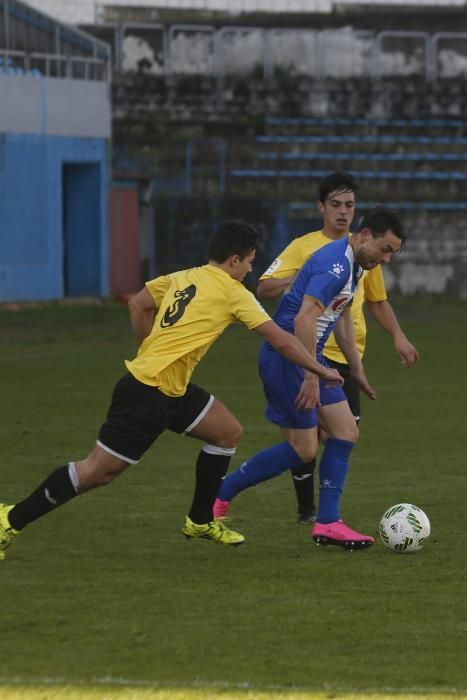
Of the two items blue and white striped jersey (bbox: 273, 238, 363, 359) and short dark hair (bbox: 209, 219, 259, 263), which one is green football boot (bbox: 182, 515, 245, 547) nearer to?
blue and white striped jersey (bbox: 273, 238, 363, 359)

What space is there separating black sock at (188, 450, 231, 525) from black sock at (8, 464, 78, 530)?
82cm

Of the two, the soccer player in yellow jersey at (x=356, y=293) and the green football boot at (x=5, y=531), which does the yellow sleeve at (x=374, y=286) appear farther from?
the green football boot at (x=5, y=531)

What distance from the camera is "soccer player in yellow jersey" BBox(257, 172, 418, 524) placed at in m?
9.66

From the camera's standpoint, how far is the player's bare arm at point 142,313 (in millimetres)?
8766

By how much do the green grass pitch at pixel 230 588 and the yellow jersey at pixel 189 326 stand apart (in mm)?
952

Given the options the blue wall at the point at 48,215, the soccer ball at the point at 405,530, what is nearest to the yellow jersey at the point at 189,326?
the soccer ball at the point at 405,530

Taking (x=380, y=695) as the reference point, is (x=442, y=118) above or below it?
above

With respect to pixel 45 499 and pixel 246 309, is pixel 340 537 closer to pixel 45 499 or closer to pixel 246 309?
pixel 246 309

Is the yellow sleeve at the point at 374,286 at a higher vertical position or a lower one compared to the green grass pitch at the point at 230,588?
higher

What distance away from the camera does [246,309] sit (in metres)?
8.24

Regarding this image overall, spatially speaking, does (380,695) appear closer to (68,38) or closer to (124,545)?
(124,545)

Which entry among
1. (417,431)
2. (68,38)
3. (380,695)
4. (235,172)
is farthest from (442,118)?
(380,695)

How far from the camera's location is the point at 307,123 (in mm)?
31469

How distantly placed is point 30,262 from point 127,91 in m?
5.26
